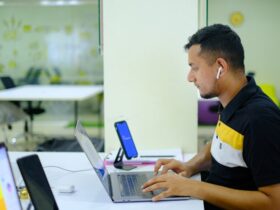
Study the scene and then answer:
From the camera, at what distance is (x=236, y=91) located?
61.4 inches

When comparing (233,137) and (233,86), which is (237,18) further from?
(233,137)

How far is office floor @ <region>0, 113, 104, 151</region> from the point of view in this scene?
5.28 metres

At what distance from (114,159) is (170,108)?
483mm

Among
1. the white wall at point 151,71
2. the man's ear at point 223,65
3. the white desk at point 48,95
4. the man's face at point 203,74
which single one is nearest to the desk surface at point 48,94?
the white desk at point 48,95

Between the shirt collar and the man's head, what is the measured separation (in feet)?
0.21

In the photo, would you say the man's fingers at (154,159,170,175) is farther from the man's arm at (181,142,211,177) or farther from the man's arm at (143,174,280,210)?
the man's arm at (143,174,280,210)

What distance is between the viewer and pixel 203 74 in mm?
1566

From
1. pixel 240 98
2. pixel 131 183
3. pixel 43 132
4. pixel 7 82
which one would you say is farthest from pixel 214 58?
pixel 43 132

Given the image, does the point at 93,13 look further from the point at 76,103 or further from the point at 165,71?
the point at 165,71

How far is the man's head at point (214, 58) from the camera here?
5.01 ft

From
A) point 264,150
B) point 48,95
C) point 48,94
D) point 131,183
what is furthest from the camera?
point 48,94

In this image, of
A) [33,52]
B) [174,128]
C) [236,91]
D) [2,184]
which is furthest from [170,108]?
[33,52]

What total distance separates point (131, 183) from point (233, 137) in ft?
1.62

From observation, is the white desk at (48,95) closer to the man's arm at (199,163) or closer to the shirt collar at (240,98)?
the man's arm at (199,163)
